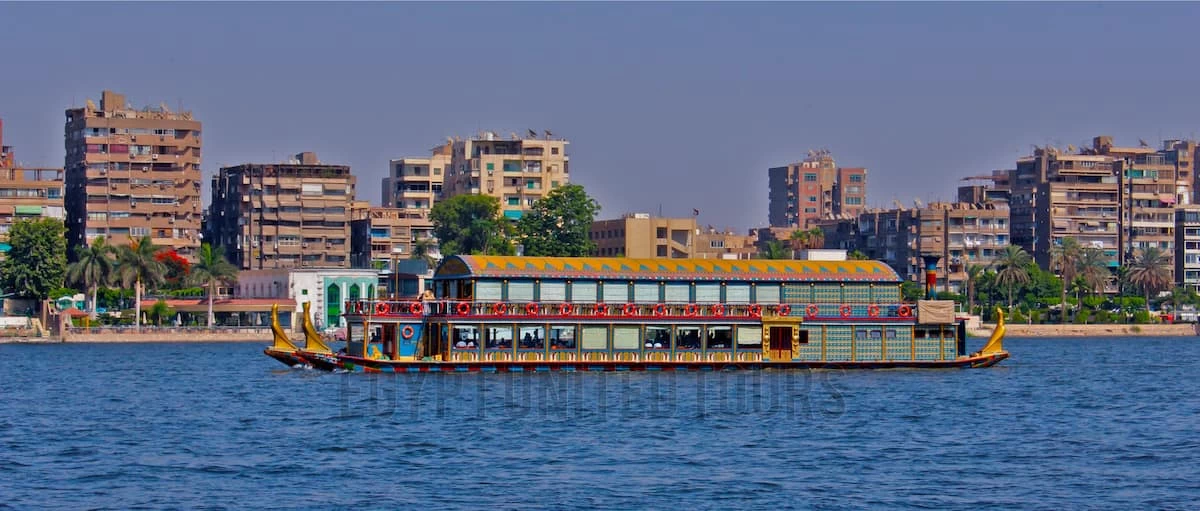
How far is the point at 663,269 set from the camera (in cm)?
6944

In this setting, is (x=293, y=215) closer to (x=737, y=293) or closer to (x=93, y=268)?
(x=93, y=268)

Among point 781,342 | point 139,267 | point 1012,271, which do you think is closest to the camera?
point 781,342

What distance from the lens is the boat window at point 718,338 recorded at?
68.7 metres

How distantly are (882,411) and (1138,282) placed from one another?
10788cm

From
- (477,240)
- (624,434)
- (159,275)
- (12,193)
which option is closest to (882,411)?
(624,434)

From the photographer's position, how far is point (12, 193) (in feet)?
468

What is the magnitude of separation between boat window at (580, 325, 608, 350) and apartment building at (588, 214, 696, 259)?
80379mm

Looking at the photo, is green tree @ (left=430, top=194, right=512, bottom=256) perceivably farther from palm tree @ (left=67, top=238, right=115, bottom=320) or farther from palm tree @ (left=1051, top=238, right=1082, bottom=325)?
palm tree @ (left=1051, top=238, right=1082, bottom=325)

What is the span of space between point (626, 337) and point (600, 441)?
2162cm

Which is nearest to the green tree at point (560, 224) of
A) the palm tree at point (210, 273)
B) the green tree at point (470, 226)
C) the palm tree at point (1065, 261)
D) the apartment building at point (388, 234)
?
the green tree at point (470, 226)

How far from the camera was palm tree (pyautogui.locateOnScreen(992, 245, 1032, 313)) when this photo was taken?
476 ft

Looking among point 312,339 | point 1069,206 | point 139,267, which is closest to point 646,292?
point 312,339

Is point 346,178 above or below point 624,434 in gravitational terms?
Answer: above

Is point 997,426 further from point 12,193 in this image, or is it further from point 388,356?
point 12,193
